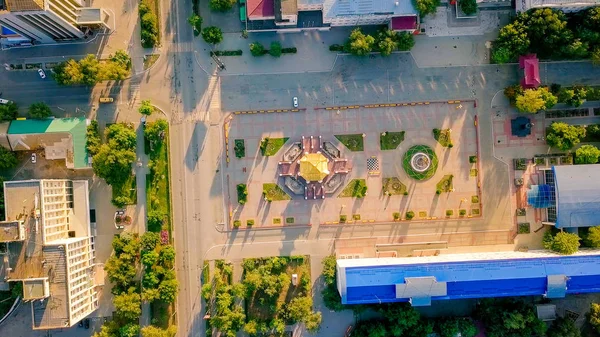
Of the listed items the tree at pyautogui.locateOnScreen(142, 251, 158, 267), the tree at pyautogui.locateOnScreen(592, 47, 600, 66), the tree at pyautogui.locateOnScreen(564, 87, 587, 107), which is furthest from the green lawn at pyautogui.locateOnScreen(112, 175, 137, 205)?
the tree at pyautogui.locateOnScreen(592, 47, 600, 66)

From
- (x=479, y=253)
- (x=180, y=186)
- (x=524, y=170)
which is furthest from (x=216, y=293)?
(x=524, y=170)

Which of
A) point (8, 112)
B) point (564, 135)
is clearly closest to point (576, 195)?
point (564, 135)

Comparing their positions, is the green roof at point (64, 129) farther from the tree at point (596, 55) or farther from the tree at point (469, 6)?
the tree at point (596, 55)

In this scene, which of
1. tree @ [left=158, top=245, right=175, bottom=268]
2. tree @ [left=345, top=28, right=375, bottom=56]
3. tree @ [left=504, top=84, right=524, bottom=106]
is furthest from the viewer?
tree @ [left=504, top=84, right=524, bottom=106]

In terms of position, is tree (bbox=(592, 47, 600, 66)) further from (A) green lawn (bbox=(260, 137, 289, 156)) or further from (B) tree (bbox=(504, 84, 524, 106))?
(A) green lawn (bbox=(260, 137, 289, 156))

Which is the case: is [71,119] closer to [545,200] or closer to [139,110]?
[139,110]

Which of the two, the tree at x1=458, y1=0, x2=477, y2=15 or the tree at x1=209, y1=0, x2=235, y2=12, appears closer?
Result: the tree at x1=209, y1=0, x2=235, y2=12
